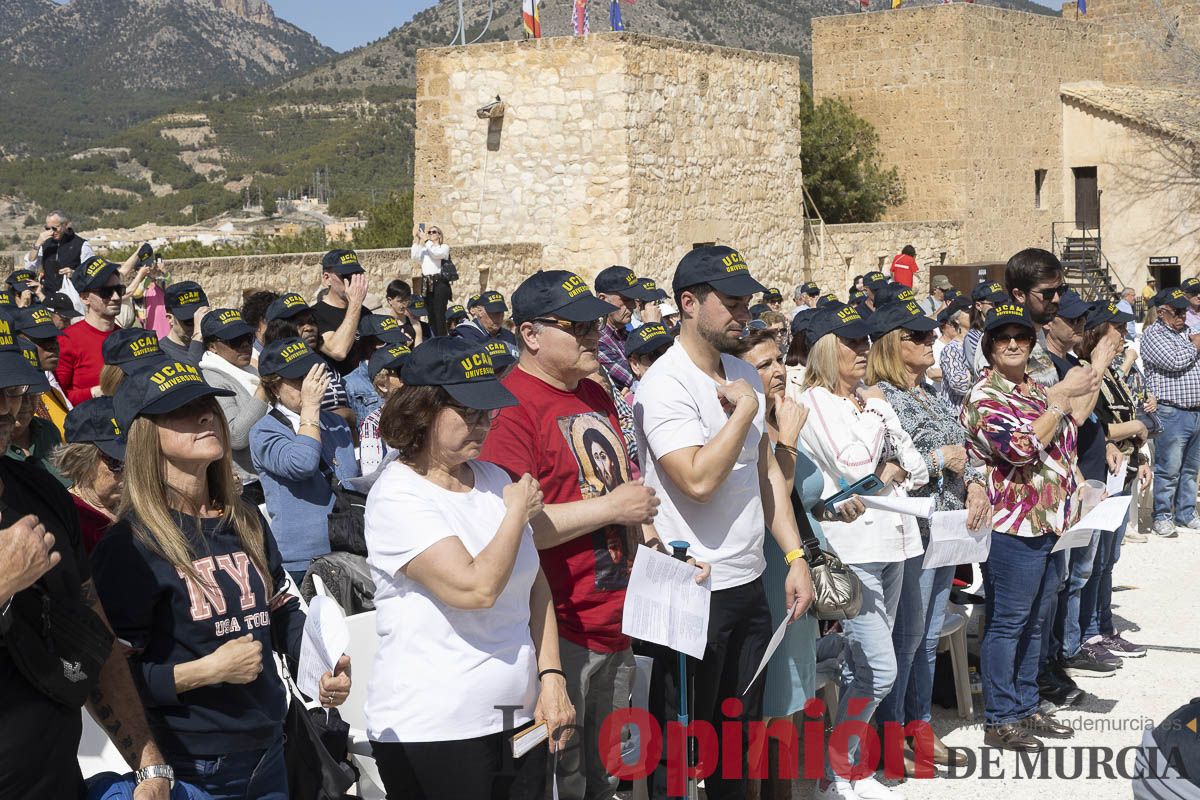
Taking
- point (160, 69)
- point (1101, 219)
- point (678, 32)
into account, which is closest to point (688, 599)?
point (1101, 219)

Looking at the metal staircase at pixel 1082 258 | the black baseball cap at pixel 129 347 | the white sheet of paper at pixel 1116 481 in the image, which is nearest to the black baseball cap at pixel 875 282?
the white sheet of paper at pixel 1116 481

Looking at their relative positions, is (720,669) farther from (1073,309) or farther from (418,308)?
(418,308)

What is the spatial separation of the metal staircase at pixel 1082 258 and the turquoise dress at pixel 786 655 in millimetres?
24165

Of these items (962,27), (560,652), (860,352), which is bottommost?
(560,652)

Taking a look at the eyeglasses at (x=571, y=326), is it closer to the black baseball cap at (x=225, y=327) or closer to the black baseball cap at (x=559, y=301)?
the black baseball cap at (x=559, y=301)

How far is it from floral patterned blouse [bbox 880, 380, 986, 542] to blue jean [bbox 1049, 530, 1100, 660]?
1270 millimetres

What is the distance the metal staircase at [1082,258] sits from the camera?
90.1 ft

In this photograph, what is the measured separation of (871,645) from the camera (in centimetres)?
470

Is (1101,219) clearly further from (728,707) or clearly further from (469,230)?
(728,707)

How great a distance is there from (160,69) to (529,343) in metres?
102

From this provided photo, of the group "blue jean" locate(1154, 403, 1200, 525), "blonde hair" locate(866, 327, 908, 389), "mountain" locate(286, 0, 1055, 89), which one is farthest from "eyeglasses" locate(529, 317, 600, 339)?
"mountain" locate(286, 0, 1055, 89)

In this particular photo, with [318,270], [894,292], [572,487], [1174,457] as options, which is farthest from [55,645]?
[318,270]

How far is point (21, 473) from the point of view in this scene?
2613 millimetres

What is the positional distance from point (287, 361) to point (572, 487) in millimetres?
1722
